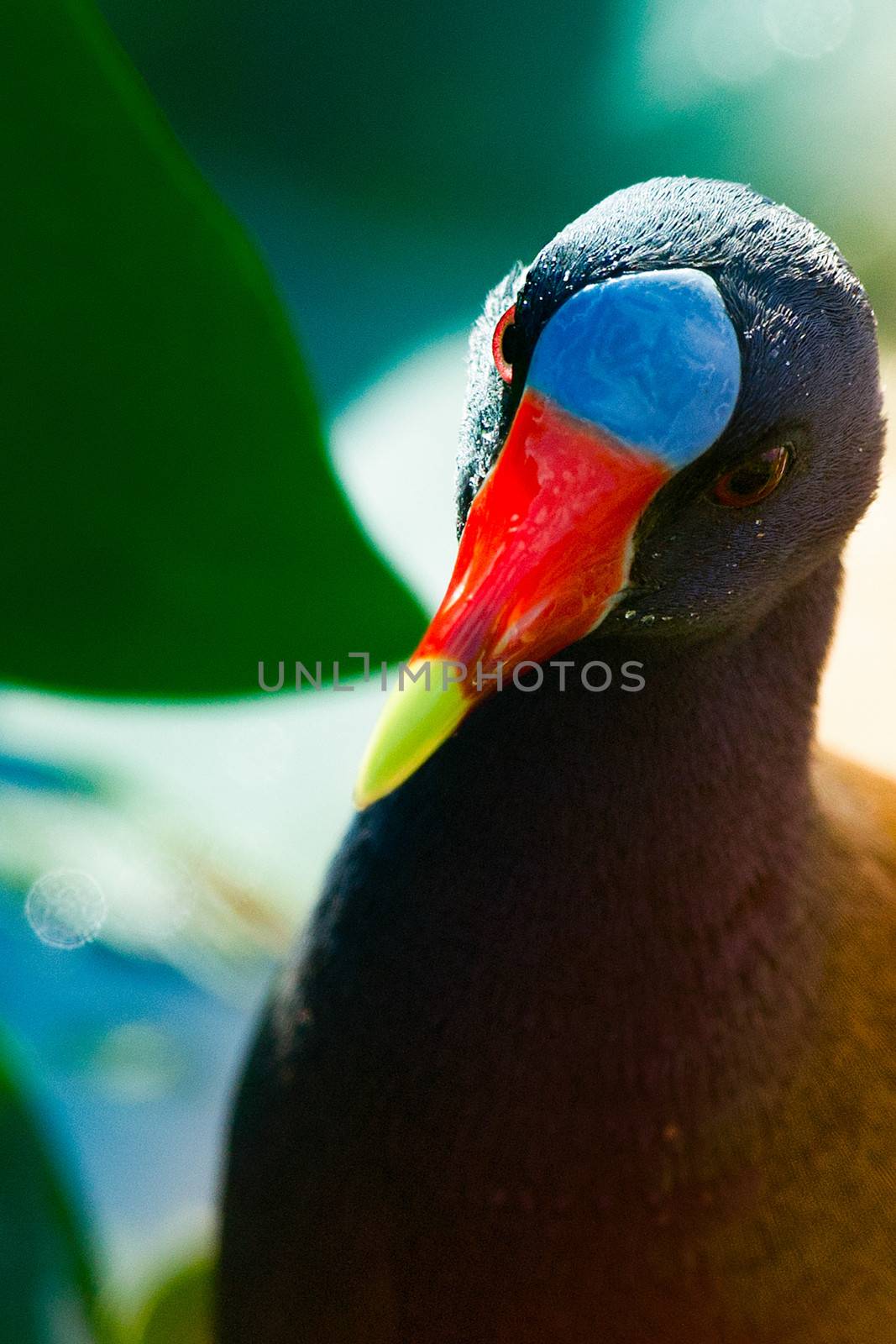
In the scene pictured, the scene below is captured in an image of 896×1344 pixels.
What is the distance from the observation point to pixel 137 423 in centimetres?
58

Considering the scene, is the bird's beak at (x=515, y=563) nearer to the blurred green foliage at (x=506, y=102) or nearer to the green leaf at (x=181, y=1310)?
the green leaf at (x=181, y=1310)

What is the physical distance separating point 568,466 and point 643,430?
0.10 feet

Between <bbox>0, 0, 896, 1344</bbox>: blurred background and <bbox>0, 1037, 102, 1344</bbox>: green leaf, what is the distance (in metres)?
0.13

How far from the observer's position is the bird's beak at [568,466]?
500 mm

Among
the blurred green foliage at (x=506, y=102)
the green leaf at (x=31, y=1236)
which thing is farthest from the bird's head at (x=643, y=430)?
the blurred green foliage at (x=506, y=102)

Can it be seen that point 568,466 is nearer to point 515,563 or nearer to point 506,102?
point 515,563

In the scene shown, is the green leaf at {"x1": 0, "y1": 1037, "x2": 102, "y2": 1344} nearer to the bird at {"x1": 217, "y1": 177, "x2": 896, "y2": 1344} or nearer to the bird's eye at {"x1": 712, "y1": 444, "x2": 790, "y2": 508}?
the bird at {"x1": 217, "y1": 177, "x2": 896, "y2": 1344}

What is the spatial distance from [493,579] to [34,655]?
0.23 metres

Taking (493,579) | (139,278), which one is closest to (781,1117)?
(493,579)

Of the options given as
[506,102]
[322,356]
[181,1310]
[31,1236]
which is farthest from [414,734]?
[506,102]

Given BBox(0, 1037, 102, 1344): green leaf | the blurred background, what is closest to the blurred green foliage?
the blurred background

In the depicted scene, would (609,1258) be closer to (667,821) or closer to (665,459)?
(667,821)

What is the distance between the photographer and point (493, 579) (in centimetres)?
51

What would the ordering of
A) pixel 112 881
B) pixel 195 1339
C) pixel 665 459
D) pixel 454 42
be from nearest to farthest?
pixel 665 459
pixel 195 1339
pixel 112 881
pixel 454 42
